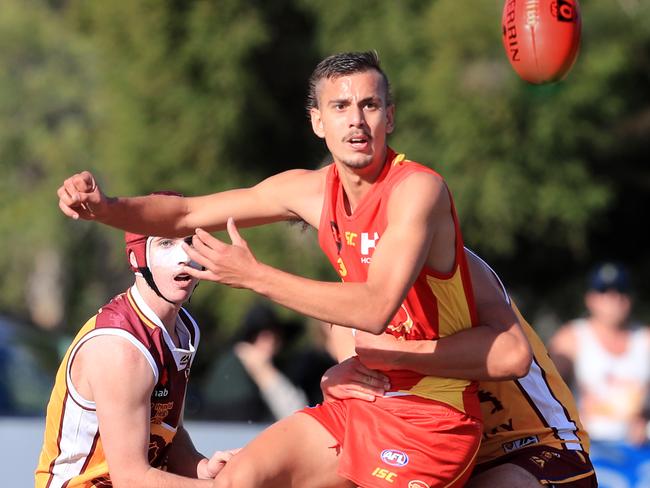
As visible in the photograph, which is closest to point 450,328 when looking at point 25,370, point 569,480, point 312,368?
point 569,480

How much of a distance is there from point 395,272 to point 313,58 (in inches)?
446

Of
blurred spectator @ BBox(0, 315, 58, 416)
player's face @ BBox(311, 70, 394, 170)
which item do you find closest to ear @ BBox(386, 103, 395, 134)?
player's face @ BBox(311, 70, 394, 170)

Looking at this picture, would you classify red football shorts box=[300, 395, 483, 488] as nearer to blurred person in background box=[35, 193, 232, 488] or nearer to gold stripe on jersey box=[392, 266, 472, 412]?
gold stripe on jersey box=[392, 266, 472, 412]

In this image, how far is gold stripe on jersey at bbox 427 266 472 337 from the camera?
404 cm

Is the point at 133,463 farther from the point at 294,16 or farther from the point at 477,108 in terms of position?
the point at 294,16

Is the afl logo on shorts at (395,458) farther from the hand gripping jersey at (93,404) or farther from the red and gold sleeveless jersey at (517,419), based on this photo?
the hand gripping jersey at (93,404)

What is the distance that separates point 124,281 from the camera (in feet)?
58.2

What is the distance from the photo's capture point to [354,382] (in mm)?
4227

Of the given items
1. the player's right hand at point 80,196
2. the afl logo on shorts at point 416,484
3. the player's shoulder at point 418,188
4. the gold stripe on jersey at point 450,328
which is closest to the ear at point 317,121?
the player's shoulder at point 418,188

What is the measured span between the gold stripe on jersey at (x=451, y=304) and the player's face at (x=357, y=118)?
490 mm

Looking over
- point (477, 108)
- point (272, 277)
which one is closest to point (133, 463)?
point (272, 277)

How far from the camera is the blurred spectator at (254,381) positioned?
25.7 ft

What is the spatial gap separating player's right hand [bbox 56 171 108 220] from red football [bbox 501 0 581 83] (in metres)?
1.98

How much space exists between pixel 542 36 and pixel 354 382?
179cm
